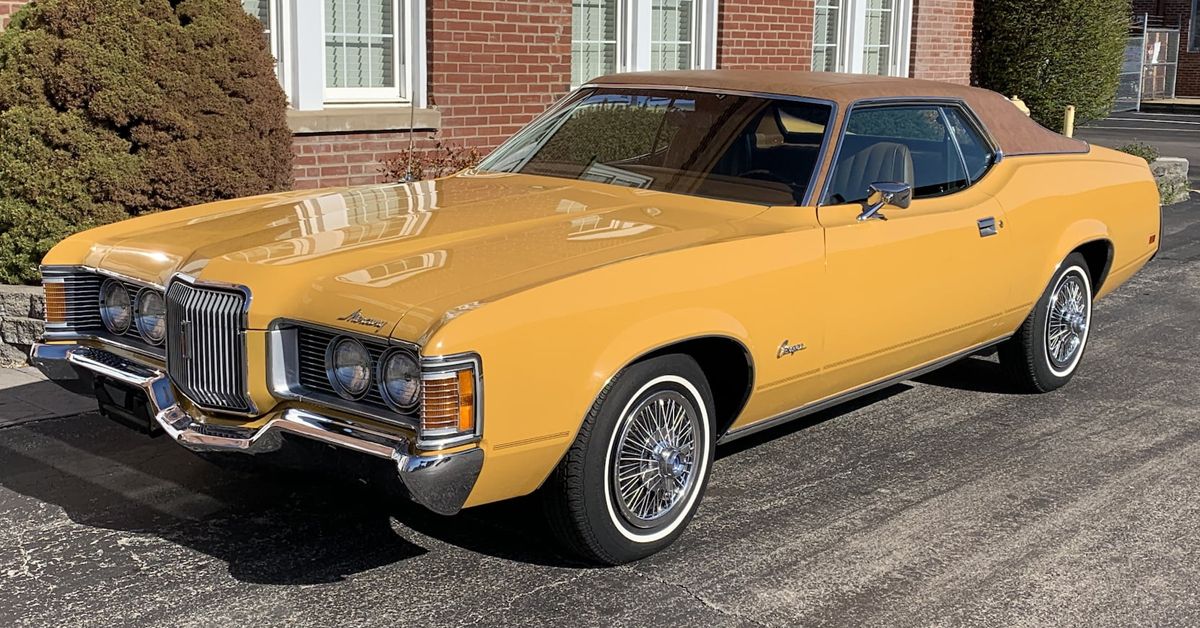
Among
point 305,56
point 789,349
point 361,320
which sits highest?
point 305,56

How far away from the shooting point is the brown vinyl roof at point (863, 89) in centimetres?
566

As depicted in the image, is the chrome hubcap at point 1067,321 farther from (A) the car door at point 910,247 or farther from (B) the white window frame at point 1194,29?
(B) the white window frame at point 1194,29

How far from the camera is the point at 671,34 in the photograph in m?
12.4

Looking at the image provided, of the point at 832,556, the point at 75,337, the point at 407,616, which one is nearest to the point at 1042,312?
the point at 832,556

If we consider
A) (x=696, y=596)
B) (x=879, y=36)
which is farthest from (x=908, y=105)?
(x=879, y=36)

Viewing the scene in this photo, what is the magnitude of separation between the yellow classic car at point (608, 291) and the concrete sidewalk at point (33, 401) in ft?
4.48

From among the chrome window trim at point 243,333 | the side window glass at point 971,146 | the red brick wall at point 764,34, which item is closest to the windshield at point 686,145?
the side window glass at point 971,146

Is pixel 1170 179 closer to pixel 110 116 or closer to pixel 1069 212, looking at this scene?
pixel 1069 212

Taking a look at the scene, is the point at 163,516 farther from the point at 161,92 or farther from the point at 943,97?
the point at 943,97

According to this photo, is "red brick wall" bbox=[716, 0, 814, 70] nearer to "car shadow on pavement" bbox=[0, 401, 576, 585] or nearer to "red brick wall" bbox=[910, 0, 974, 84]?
"red brick wall" bbox=[910, 0, 974, 84]

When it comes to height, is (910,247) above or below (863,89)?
below

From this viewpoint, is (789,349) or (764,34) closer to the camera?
(789,349)

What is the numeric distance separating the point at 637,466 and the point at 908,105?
2.38 metres

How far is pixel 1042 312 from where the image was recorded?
259 inches
